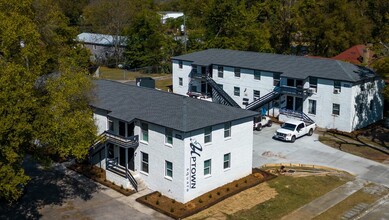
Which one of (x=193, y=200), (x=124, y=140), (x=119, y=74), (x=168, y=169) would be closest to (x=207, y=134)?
(x=168, y=169)

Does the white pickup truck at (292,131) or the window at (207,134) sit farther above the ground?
the window at (207,134)

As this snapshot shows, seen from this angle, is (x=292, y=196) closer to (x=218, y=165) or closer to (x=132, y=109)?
(x=218, y=165)

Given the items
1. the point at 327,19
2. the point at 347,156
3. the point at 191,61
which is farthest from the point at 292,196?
the point at 327,19

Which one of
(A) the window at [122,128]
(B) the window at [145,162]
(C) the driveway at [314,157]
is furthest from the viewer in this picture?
(C) the driveway at [314,157]

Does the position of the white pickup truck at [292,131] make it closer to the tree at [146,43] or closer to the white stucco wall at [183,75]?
the white stucco wall at [183,75]

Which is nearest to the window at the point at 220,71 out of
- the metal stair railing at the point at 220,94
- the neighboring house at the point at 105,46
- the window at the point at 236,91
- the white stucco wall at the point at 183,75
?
the metal stair railing at the point at 220,94

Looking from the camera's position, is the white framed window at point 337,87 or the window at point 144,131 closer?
the window at point 144,131

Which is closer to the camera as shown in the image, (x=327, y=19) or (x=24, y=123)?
(x=24, y=123)
